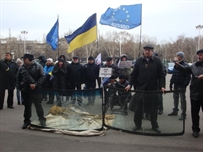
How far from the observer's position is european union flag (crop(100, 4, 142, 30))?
28.9 feet

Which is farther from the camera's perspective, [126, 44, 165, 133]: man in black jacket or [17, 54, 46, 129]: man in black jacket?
[17, 54, 46, 129]: man in black jacket

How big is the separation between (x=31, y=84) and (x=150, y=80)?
286 centimetres

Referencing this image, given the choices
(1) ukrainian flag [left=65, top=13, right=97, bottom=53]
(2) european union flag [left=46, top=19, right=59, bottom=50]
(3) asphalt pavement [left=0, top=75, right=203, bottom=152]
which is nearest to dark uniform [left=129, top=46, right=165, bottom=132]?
(3) asphalt pavement [left=0, top=75, right=203, bottom=152]

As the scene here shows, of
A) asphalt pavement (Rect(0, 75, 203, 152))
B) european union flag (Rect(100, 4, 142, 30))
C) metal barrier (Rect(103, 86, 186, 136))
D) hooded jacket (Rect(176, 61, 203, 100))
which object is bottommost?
asphalt pavement (Rect(0, 75, 203, 152))

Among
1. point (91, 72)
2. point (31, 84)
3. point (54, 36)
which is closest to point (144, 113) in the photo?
point (31, 84)

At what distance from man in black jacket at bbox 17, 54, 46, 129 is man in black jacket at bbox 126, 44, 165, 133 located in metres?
2.26

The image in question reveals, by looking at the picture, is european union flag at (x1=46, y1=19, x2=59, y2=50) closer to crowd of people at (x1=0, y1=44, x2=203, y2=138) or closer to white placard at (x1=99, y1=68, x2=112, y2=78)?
white placard at (x1=99, y1=68, x2=112, y2=78)

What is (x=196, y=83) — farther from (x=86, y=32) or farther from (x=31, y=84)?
(x=31, y=84)

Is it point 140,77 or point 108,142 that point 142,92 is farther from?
point 108,142

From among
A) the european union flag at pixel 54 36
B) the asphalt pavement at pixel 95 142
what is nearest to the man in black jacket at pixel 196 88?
the asphalt pavement at pixel 95 142

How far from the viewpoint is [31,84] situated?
5875 millimetres

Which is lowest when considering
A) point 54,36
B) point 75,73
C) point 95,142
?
point 95,142

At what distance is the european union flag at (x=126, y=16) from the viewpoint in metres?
8.82

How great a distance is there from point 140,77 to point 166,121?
1134 millimetres
